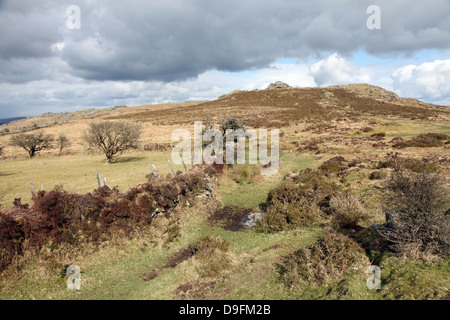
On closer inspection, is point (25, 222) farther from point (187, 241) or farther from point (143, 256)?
point (187, 241)

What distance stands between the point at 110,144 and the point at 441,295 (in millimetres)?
30980

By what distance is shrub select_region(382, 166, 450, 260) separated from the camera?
23.8 feet

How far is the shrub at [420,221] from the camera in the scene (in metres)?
7.26

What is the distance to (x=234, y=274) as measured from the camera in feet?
29.9

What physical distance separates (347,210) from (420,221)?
483 centimetres

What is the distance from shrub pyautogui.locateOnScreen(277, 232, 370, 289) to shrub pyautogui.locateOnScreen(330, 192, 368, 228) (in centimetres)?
319

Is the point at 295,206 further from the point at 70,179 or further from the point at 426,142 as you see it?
the point at 426,142

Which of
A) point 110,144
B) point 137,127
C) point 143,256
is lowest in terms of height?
point 143,256

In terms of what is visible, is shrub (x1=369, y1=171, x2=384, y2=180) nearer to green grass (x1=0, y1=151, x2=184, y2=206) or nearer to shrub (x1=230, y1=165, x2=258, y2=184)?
shrub (x1=230, y1=165, x2=258, y2=184)

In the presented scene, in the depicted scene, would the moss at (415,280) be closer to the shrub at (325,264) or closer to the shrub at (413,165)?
the shrub at (325,264)

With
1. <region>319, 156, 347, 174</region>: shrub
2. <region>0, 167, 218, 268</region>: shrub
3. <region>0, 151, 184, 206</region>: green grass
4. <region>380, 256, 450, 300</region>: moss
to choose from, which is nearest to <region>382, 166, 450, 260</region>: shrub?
<region>380, 256, 450, 300</region>: moss

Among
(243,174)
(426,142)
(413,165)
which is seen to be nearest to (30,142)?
(243,174)
